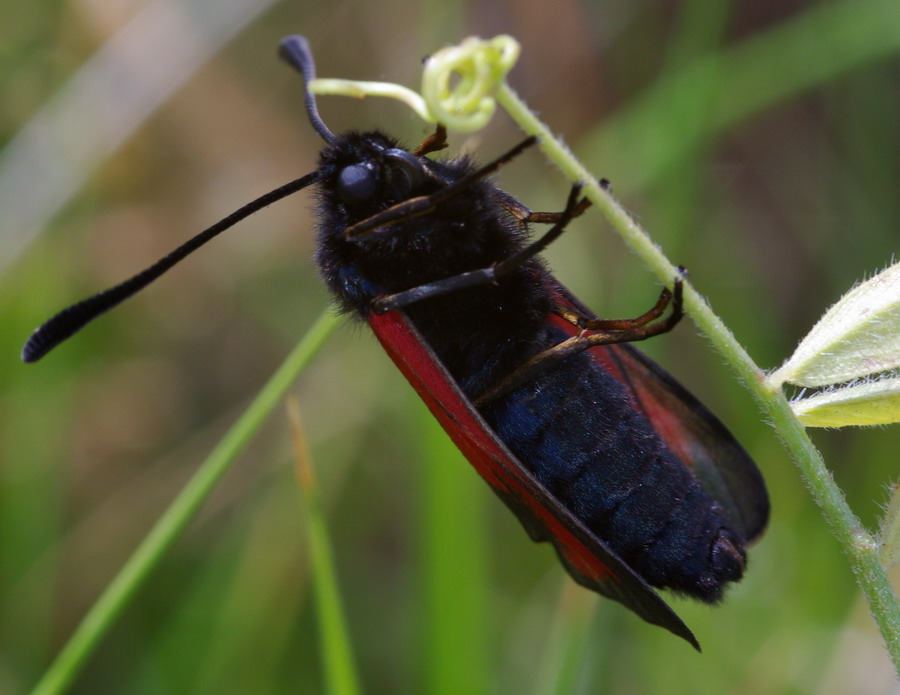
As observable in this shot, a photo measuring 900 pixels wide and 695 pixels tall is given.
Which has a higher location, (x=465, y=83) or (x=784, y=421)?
(x=465, y=83)

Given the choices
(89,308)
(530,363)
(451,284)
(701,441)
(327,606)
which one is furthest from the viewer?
(327,606)

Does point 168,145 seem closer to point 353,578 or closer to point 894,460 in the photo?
point 353,578

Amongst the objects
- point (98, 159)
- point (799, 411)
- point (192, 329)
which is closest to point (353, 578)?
point (192, 329)

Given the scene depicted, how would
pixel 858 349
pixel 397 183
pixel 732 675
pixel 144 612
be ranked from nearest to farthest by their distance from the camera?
pixel 858 349 < pixel 397 183 < pixel 732 675 < pixel 144 612

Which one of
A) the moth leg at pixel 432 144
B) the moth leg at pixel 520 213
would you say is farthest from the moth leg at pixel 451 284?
the moth leg at pixel 432 144

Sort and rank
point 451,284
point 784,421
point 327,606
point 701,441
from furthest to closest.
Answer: point 327,606, point 701,441, point 451,284, point 784,421

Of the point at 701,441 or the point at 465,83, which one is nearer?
the point at 465,83

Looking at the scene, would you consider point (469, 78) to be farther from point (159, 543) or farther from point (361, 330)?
point (159, 543)

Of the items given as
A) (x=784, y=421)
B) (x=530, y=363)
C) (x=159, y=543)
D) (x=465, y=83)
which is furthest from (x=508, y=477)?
(x=159, y=543)
